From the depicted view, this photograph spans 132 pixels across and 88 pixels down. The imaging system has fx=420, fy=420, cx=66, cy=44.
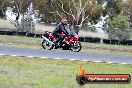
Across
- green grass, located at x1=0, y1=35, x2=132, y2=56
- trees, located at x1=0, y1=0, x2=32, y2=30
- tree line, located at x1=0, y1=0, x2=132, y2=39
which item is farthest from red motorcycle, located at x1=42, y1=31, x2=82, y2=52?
trees, located at x1=0, y1=0, x2=32, y2=30

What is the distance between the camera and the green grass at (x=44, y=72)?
11.2 metres

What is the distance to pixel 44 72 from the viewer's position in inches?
546

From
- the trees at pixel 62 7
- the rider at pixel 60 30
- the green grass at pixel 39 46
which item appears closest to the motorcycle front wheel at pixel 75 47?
the rider at pixel 60 30

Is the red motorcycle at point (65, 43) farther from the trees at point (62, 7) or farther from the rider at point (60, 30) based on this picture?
the trees at point (62, 7)

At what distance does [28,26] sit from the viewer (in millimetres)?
39250

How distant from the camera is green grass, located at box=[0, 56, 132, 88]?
1117 cm

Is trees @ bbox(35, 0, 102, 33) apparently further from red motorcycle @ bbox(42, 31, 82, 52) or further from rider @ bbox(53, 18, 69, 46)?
red motorcycle @ bbox(42, 31, 82, 52)

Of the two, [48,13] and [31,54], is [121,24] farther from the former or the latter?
[31,54]

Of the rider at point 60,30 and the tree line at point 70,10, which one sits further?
the tree line at point 70,10

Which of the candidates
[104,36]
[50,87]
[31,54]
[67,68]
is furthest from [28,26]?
[50,87]

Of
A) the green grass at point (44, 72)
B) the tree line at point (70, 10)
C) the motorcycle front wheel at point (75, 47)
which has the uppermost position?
the green grass at point (44, 72)

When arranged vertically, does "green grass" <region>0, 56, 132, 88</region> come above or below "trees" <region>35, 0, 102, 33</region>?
above

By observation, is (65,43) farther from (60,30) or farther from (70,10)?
(70,10)

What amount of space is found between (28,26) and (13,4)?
23648 mm
